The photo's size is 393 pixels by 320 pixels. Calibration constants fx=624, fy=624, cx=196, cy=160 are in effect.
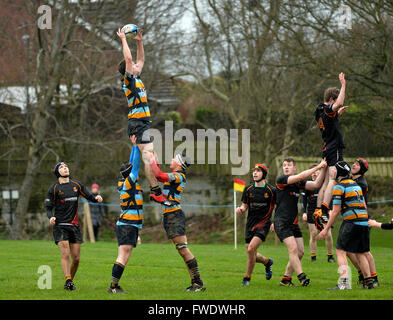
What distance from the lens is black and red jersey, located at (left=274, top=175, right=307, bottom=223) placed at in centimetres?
1145

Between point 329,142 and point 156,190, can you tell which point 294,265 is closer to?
point 329,142

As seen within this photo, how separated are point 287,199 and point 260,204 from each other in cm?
53

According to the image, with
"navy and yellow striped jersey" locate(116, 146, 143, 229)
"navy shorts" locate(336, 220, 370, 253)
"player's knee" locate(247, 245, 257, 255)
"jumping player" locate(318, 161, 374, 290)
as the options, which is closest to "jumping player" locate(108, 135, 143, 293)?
"navy and yellow striped jersey" locate(116, 146, 143, 229)

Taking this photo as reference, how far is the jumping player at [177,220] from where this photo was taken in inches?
415

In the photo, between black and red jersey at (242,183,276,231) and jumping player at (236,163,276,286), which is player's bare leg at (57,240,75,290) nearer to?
jumping player at (236,163,276,286)

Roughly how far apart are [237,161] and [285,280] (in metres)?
18.9

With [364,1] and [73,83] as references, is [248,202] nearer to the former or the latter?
[364,1]

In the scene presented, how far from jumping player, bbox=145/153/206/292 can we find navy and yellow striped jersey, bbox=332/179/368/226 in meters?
2.63

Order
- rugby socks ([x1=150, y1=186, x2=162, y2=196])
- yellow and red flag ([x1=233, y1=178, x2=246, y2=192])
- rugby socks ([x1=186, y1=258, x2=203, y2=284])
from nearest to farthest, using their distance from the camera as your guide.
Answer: rugby socks ([x1=186, y1=258, x2=203, y2=284]) < rugby socks ([x1=150, y1=186, x2=162, y2=196]) < yellow and red flag ([x1=233, y1=178, x2=246, y2=192])

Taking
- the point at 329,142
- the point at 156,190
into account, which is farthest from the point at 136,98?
the point at 329,142

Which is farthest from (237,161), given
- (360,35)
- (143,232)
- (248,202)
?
(248,202)

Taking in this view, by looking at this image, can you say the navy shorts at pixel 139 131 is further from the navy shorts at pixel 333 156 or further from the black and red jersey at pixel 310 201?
the black and red jersey at pixel 310 201

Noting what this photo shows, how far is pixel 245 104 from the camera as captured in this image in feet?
93.9

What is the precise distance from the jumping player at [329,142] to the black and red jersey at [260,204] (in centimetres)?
88
